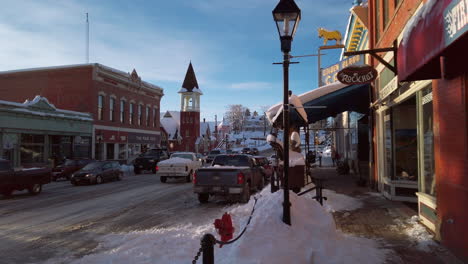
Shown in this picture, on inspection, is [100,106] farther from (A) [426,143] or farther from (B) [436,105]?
(B) [436,105]

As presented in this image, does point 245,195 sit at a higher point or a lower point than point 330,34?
lower

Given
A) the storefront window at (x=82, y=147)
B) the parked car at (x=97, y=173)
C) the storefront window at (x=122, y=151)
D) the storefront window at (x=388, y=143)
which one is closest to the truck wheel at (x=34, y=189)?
A: the parked car at (x=97, y=173)

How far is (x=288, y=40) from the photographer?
272 inches

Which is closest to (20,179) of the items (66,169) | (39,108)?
(66,169)

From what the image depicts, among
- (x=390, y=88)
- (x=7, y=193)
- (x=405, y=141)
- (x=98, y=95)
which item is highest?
(x=98, y=95)

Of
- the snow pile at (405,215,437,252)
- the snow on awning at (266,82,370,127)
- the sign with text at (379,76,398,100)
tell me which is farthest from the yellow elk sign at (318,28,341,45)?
the snow pile at (405,215,437,252)

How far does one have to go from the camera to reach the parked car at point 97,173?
1939 cm

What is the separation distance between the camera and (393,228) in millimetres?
7539

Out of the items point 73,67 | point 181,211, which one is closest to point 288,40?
point 181,211

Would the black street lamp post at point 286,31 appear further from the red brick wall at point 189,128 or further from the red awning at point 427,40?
the red brick wall at point 189,128

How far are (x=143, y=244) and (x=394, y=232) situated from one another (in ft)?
16.9

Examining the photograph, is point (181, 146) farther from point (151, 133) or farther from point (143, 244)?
point (143, 244)

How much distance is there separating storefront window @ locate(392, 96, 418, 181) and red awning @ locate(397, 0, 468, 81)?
4812mm

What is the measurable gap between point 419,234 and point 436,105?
2627 mm
